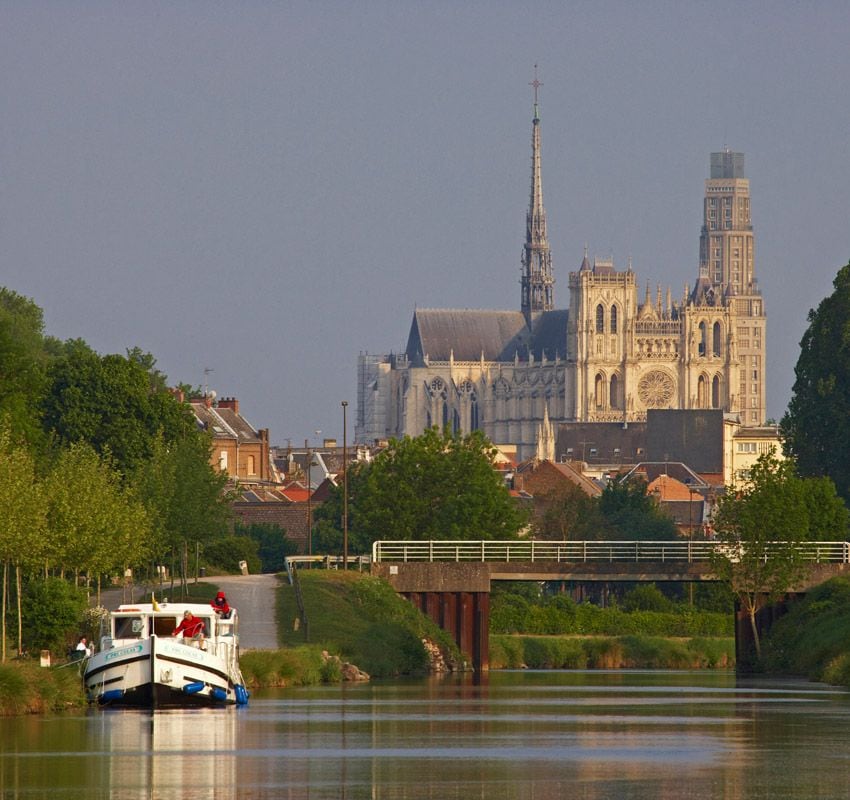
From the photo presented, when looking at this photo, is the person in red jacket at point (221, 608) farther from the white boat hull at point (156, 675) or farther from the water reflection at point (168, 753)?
the water reflection at point (168, 753)

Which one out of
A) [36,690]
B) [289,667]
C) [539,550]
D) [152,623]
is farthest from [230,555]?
[36,690]

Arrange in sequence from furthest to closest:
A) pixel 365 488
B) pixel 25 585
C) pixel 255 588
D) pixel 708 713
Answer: pixel 365 488
pixel 255 588
pixel 25 585
pixel 708 713

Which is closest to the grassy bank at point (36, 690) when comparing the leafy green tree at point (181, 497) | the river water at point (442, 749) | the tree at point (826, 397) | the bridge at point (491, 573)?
the river water at point (442, 749)

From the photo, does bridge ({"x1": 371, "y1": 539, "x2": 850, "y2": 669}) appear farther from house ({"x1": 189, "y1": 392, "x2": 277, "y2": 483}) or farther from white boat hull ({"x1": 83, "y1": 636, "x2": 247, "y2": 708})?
house ({"x1": 189, "y1": 392, "x2": 277, "y2": 483})

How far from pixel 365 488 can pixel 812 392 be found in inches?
719

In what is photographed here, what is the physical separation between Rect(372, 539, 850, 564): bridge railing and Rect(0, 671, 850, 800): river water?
23.1 metres

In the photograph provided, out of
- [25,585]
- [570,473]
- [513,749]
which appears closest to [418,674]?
[25,585]

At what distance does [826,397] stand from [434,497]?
16.1m

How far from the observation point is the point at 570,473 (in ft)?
598

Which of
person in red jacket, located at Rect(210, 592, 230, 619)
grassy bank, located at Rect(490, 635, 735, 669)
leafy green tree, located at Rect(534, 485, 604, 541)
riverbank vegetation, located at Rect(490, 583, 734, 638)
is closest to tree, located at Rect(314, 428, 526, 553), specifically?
riverbank vegetation, located at Rect(490, 583, 734, 638)

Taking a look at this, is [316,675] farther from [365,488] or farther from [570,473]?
[570,473]

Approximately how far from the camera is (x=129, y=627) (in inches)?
1778

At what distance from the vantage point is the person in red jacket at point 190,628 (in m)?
44.5

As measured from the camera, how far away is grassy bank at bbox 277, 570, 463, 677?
61812 mm
